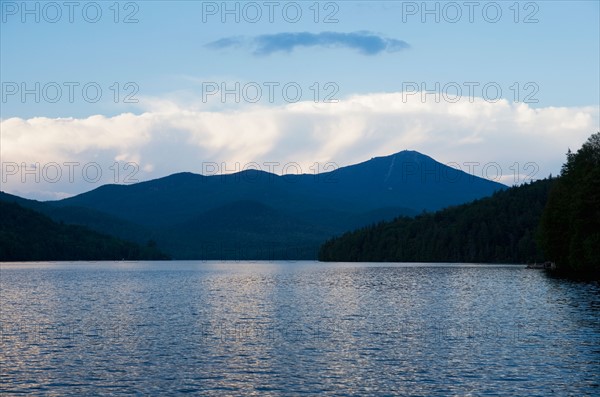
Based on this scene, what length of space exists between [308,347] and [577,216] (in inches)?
3892

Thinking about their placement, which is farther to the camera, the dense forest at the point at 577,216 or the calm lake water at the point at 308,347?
the dense forest at the point at 577,216

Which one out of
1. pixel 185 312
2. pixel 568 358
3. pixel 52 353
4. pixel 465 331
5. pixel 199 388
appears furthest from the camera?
pixel 185 312

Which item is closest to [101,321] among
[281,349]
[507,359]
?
[281,349]

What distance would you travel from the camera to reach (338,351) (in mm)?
57125

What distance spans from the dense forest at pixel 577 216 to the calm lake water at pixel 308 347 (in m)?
39.4

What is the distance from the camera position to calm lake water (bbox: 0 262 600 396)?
146 feet

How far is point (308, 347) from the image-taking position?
195 feet

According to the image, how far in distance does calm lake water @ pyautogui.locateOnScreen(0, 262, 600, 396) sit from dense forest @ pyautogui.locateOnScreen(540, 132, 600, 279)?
39.4 m

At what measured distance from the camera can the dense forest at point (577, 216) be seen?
458ft

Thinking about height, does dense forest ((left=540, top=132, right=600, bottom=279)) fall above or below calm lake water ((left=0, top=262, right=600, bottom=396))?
above

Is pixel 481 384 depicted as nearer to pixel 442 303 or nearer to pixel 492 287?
pixel 442 303

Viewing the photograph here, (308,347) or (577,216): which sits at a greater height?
(577,216)

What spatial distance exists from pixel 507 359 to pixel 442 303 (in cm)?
4861

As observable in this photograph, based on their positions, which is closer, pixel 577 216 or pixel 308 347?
pixel 308 347
